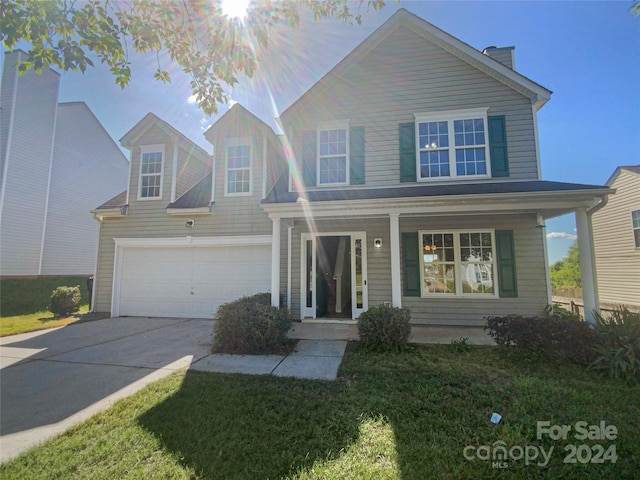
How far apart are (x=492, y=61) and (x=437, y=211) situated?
437cm

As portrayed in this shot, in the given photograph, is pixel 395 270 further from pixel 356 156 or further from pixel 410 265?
pixel 356 156

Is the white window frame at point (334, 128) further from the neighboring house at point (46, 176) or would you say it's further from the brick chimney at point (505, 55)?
the neighboring house at point (46, 176)

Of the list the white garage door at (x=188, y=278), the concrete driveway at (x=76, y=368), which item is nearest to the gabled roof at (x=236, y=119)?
the white garage door at (x=188, y=278)

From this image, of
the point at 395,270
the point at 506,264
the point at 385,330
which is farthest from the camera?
the point at 506,264

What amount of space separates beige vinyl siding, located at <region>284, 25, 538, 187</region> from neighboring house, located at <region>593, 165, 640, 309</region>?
8.42 m

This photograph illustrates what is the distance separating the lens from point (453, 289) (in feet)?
24.0

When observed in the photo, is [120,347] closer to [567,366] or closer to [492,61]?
[567,366]

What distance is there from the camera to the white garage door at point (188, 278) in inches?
344

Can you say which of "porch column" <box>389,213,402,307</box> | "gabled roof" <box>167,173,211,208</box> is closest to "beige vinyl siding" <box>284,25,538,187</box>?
"porch column" <box>389,213,402,307</box>

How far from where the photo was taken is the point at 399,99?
7.73 m

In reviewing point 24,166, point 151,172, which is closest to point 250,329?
point 151,172

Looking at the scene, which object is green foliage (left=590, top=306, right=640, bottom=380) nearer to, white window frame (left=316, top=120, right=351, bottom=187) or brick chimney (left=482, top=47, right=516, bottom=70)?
white window frame (left=316, top=120, right=351, bottom=187)

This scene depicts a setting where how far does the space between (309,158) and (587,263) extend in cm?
659

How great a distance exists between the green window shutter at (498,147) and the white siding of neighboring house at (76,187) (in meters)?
17.0
